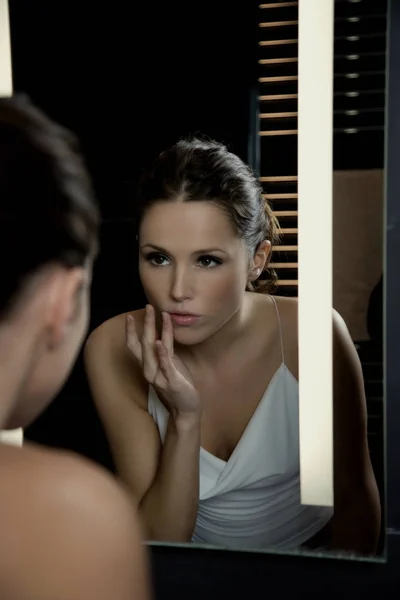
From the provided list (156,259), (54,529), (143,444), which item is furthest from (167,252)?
(54,529)

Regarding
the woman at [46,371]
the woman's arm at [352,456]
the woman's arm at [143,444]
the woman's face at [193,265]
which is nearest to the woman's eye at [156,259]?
the woman's face at [193,265]

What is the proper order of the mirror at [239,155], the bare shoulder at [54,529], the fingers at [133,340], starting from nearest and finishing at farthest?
the bare shoulder at [54,529]
the mirror at [239,155]
the fingers at [133,340]

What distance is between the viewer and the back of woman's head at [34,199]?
0.45 m

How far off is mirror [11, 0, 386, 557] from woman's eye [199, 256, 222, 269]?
29 mm

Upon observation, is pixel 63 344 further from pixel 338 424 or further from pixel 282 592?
pixel 282 592

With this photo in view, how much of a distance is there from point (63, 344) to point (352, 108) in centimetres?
48

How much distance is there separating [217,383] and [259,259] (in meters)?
0.16

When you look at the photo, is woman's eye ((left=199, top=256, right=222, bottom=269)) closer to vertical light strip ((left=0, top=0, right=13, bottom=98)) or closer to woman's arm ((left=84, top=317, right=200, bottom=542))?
woman's arm ((left=84, top=317, right=200, bottom=542))

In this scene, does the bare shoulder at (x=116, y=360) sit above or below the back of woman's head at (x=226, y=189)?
below

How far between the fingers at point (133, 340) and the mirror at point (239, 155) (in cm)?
1

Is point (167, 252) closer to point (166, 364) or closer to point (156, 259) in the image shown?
point (156, 259)

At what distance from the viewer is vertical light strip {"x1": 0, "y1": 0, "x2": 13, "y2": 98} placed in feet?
3.09

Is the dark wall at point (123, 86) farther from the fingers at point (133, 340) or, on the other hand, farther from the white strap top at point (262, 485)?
the white strap top at point (262, 485)

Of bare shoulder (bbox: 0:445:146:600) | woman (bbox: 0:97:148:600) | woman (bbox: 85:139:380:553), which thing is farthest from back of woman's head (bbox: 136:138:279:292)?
bare shoulder (bbox: 0:445:146:600)
